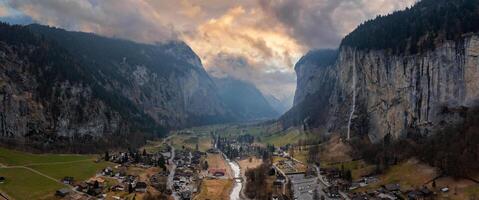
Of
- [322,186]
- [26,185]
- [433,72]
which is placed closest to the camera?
[26,185]

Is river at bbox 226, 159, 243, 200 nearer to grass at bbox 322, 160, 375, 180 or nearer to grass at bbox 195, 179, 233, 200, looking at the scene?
grass at bbox 195, 179, 233, 200

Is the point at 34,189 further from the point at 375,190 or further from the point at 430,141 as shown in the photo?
the point at 430,141

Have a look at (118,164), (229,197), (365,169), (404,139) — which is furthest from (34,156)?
(404,139)

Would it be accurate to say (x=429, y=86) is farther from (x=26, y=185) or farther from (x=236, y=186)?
(x=26, y=185)

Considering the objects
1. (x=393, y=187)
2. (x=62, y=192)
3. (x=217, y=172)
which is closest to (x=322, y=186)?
(x=393, y=187)

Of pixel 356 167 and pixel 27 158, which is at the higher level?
pixel 27 158

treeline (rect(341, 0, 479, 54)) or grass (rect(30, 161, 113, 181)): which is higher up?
treeline (rect(341, 0, 479, 54))

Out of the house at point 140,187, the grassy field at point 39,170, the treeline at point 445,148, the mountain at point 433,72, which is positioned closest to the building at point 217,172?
the grassy field at point 39,170

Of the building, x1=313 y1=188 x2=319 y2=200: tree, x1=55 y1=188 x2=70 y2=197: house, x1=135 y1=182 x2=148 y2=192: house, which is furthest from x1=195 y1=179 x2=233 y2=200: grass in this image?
x1=55 y1=188 x2=70 y2=197: house
